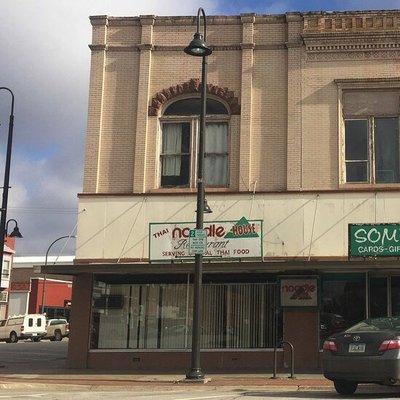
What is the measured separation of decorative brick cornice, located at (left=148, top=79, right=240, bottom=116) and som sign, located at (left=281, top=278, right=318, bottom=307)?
5.26 meters

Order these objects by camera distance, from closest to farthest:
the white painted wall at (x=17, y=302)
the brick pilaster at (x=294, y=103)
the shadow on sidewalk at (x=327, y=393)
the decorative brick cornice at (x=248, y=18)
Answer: the shadow on sidewalk at (x=327, y=393) → the brick pilaster at (x=294, y=103) → the decorative brick cornice at (x=248, y=18) → the white painted wall at (x=17, y=302)

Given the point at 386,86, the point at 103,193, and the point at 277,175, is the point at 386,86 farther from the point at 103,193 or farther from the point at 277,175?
the point at 103,193

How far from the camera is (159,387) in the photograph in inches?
564

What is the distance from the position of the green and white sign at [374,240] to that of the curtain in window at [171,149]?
5.46m

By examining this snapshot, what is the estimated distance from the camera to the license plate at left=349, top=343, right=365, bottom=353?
1163 centimetres

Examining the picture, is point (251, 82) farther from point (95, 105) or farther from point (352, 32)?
point (95, 105)

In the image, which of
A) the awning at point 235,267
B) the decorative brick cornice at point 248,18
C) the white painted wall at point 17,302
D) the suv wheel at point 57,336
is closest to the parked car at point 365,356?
the awning at point 235,267

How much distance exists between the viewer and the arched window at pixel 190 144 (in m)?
20.2

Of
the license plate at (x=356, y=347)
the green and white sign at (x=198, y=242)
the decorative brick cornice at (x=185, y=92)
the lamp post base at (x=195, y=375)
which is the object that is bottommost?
the lamp post base at (x=195, y=375)

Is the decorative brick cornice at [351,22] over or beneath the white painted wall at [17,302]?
over

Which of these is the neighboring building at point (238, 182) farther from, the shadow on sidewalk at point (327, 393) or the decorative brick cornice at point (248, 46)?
the shadow on sidewalk at point (327, 393)

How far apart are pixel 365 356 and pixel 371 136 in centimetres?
947

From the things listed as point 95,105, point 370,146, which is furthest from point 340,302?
point 95,105

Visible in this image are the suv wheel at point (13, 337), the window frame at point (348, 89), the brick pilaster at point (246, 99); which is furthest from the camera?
the suv wheel at point (13, 337)
